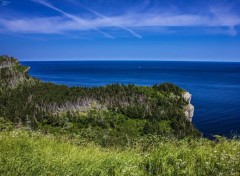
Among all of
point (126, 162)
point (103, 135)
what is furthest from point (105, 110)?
point (126, 162)

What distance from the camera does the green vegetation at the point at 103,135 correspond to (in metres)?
9.12

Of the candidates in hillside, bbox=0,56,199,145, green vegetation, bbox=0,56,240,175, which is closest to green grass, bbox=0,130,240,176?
green vegetation, bbox=0,56,240,175

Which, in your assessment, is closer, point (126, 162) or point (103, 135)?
point (126, 162)

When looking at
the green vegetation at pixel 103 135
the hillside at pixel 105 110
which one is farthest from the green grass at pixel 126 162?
the hillside at pixel 105 110

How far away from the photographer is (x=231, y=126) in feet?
191

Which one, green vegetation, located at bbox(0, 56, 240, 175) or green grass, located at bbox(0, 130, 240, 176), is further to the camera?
green vegetation, located at bbox(0, 56, 240, 175)

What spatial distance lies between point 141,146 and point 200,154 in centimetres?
379

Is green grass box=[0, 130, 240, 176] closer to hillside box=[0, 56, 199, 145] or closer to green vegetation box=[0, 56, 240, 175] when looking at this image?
green vegetation box=[0, 56, 240, 175]

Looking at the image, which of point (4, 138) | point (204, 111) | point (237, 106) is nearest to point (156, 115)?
point (204, 111)

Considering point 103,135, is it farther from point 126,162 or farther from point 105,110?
point 105,110

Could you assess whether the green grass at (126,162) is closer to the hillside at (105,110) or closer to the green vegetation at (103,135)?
the green vegetation at (103,135)

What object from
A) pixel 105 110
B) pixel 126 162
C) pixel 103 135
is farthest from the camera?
pixel 105 110

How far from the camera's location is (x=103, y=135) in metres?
28.7

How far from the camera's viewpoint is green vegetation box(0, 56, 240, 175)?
9117 mm
